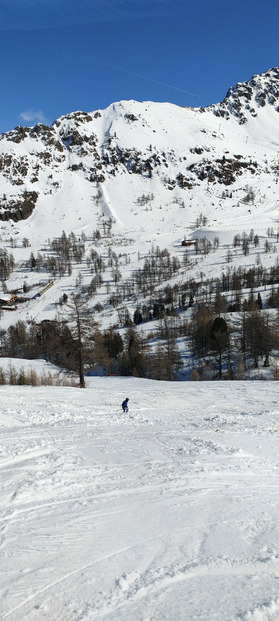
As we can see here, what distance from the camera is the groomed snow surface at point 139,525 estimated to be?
4.42 metres

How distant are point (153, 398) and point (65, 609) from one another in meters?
16.8

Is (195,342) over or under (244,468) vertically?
under

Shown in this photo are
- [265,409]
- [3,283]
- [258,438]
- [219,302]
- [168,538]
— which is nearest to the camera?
[168,538]

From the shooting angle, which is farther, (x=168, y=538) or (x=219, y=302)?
(x=219, y=302)

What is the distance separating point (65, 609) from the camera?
433cm

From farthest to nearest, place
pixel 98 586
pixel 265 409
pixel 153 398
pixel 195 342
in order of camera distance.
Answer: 1. pixel 195 342
2. pixel 153 398
3. pixel 265 409
4. pixel 98 586

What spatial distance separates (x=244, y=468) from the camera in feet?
28.9

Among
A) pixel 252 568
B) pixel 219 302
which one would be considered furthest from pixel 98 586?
pixel 219 302

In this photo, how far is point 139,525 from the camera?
20.1 feet

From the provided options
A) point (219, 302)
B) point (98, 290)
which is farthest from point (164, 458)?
point (98, 290)

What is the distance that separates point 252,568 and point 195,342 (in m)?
62.7

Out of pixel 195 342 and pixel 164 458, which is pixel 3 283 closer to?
pixel 195 342

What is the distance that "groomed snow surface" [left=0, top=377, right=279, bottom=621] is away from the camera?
14.5ft

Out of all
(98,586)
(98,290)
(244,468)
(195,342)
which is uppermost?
(98,290)
